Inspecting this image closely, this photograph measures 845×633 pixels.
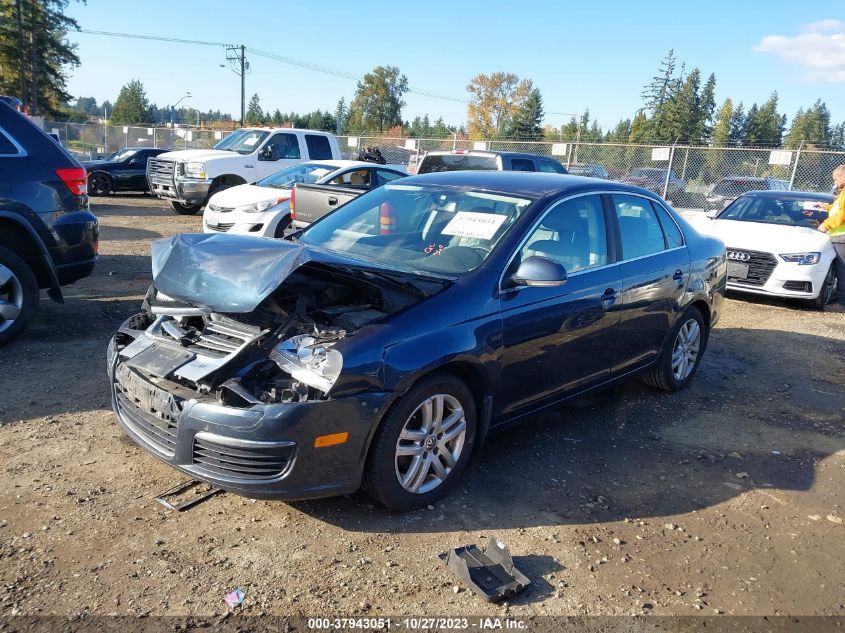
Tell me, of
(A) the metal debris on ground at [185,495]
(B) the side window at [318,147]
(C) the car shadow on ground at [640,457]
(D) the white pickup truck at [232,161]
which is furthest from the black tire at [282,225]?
(A) the metal debris on ground at [185,495]

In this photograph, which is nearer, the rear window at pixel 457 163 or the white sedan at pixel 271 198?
the white sedan at pixel 271 198

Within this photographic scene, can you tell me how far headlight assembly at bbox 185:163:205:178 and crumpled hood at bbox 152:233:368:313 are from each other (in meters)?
11.3

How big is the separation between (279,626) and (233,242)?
6.63 ft

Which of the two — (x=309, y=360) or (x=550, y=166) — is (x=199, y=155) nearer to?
(x=550, y=166)

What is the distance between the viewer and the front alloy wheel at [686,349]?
5.49 m

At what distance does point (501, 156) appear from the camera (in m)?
11.3

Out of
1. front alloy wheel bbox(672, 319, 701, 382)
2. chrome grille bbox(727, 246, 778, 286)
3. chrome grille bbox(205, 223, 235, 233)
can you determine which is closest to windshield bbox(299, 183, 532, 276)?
front alloy wheel bbox(672, 319, 701, 382)

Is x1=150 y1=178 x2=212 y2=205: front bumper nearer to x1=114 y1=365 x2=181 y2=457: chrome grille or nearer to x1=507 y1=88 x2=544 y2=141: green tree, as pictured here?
x1=114 y1=365 x2=181 y2=457: chrome grille

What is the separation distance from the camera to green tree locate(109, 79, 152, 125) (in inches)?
3162

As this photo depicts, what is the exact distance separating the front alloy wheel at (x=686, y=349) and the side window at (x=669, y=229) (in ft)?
2.30

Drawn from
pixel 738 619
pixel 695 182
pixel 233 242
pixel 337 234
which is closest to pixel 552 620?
pixel 738 619

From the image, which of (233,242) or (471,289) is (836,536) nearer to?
(471,289)

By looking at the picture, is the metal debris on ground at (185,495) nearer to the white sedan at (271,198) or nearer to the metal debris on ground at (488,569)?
the metal debris on ground at (488,569)

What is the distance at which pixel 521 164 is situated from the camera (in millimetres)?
11625
